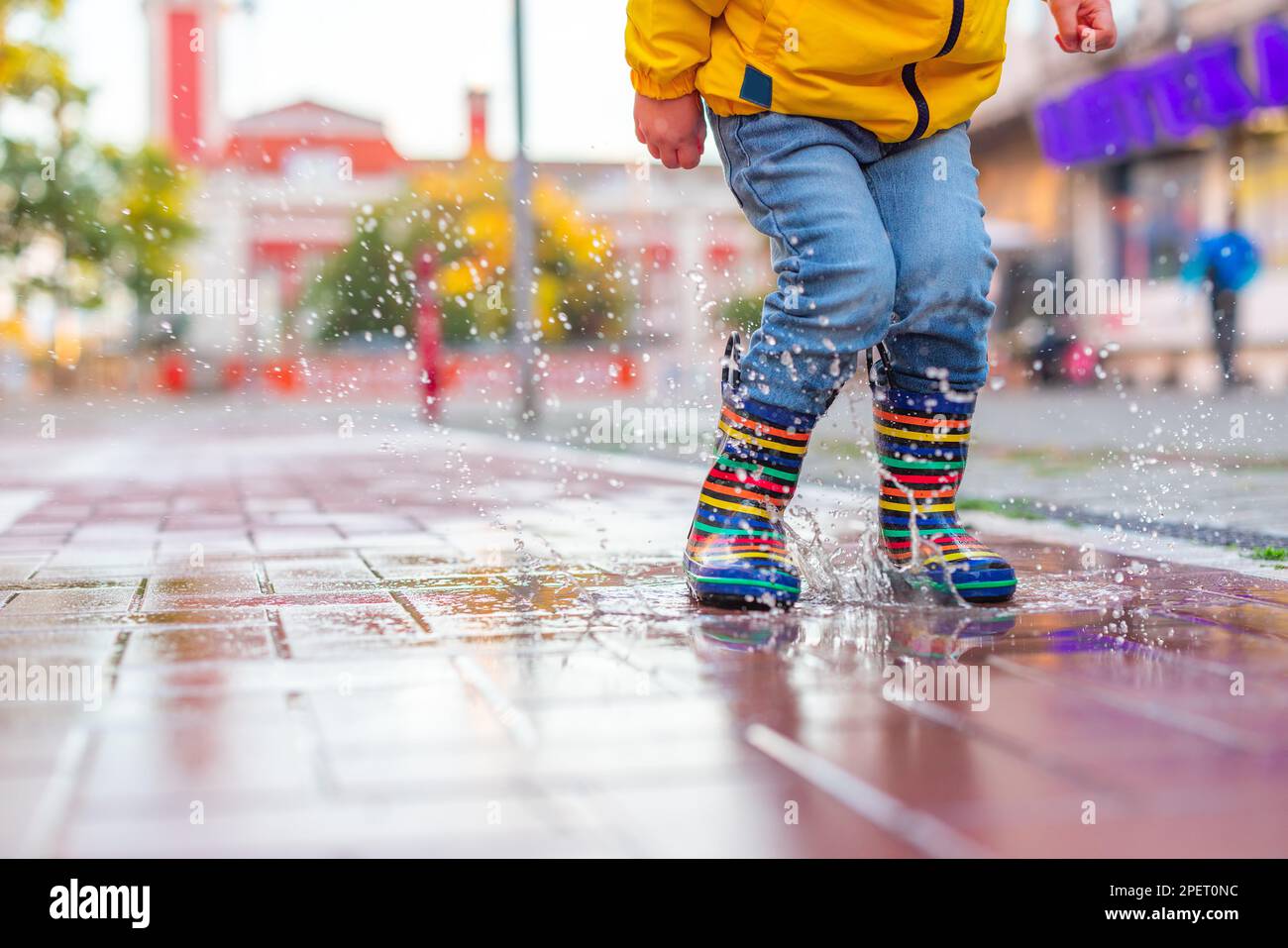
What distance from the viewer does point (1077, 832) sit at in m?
1.56

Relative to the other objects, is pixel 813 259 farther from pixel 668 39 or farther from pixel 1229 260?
pixel 1229 260

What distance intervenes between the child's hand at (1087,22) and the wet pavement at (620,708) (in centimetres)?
110

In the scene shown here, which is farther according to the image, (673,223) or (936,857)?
(673,223)

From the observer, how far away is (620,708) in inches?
82.0

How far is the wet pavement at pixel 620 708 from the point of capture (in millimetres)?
1581

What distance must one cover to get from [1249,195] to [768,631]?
18396 mm

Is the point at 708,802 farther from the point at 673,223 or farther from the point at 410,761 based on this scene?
the point at 673,223

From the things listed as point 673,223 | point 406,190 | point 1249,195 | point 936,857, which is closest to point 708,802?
point 936,857

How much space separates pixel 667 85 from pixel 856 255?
500mm

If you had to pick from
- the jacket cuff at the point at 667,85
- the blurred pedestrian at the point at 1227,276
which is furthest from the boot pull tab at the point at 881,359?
the blurred pedestrian at the point at 1227,276

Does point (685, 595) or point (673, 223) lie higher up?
point (673, 223)

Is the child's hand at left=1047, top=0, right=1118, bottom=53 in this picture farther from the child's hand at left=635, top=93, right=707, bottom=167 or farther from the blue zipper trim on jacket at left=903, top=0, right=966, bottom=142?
the child's hand at left=635, top=93, right=707, bottom=167

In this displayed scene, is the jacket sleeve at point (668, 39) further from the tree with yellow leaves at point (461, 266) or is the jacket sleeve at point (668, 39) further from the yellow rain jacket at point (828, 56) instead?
the tree with yellow leaves at point (461, 266)
